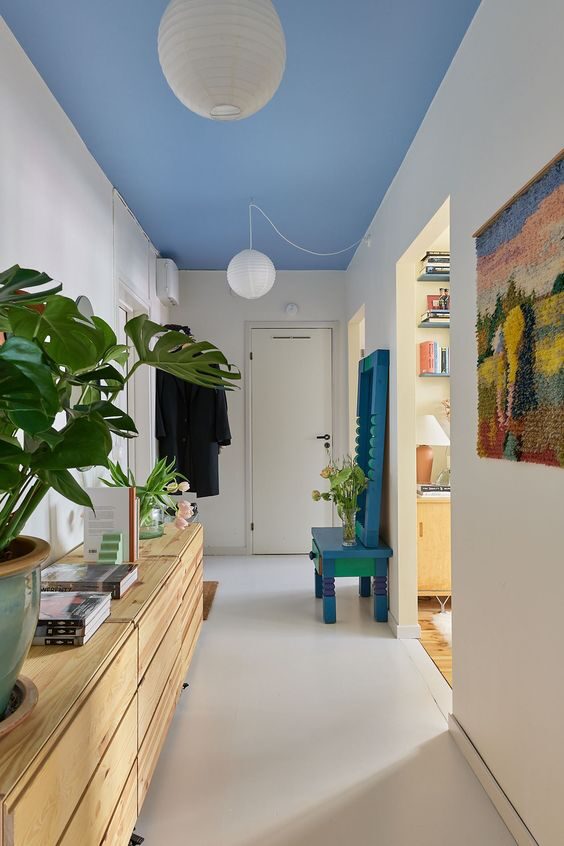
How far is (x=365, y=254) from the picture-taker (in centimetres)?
455

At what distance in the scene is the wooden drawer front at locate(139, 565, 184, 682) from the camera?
1804 millimetres

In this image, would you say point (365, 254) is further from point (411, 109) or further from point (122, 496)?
point (122, 496)

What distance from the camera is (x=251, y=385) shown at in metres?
5.71

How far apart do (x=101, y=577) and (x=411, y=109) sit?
2333mm

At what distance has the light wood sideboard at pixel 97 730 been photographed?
39.1 inches

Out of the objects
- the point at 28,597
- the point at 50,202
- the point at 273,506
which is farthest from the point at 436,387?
the point at 28,597

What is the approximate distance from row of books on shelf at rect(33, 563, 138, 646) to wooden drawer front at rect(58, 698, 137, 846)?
10.2 inches

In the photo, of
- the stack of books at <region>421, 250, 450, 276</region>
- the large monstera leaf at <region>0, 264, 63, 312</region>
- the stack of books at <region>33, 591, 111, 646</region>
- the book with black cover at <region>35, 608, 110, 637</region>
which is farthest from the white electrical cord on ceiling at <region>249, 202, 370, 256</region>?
the large monstera leaf at <region>0, 264, 63, 312</region>

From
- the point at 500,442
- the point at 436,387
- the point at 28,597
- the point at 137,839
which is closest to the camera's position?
the point at 28,597

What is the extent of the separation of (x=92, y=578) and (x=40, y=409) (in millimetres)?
1283

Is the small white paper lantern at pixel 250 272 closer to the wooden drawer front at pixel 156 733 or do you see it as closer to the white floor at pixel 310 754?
the white floor at pixel 310 754

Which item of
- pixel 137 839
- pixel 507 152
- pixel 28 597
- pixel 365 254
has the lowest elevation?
pixel 137 839

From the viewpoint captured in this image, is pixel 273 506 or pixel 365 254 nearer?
pixel 365 254

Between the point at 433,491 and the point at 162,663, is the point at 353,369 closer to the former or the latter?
the point at 433,491
